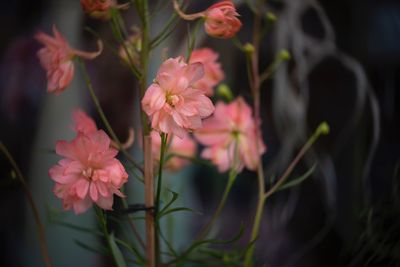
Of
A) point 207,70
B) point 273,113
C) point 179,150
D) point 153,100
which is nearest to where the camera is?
point 153,100

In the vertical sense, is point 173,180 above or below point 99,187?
below

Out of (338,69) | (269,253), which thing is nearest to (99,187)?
(269,253)

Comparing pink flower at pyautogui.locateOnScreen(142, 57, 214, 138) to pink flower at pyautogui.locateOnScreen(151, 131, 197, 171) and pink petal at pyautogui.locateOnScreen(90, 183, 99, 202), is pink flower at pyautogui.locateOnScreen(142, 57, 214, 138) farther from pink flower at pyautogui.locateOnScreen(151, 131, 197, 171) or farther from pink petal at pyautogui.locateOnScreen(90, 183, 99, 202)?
pink flower at pyautogui.locateOnScreen(151, 131, 197, 171)

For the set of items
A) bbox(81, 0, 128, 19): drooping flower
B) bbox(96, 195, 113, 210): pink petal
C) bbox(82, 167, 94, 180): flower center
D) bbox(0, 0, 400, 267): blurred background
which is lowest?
bbox(0, 0, 400, 267): blurred background

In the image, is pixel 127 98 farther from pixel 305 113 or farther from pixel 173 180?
pixel 305 113

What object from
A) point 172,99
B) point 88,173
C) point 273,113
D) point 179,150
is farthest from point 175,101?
point 273,113

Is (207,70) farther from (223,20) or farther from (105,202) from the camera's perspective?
(105,202)

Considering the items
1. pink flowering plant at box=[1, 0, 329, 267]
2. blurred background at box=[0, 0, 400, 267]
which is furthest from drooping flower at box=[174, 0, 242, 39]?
blurred background at box=[0, 0, 400, 267]
